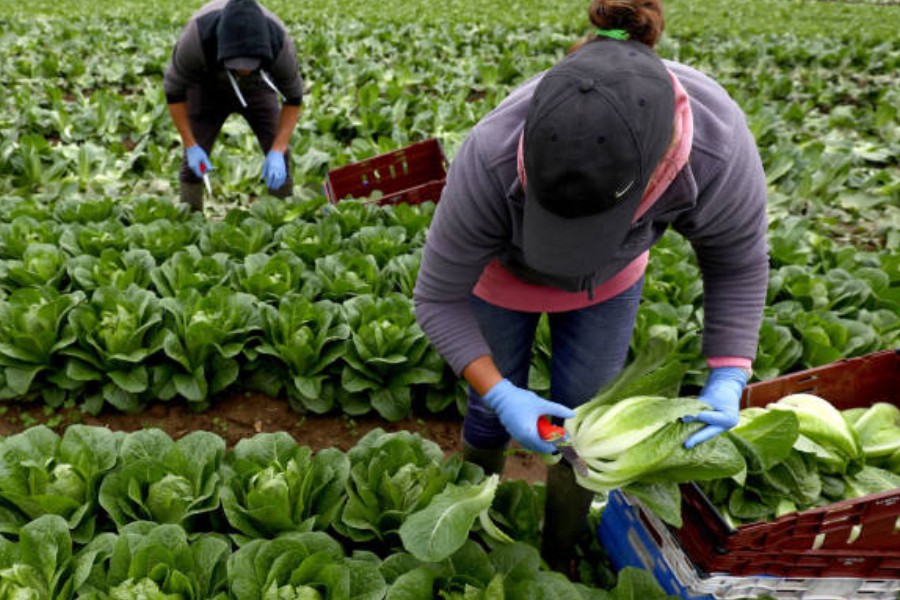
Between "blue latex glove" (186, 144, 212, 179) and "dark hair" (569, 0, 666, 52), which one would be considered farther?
"blue latex glove" (186, 144, 212, 179)

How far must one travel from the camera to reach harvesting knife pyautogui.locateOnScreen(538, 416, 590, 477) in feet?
6.59

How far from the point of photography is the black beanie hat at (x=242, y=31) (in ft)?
12.5

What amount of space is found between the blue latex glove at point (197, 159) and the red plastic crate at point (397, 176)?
868mm

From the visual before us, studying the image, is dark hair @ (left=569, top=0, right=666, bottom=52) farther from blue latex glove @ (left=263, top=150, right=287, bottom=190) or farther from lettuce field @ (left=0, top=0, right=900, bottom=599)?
blue latex glove @ (left=263, top=150, right=287, bottom=190)

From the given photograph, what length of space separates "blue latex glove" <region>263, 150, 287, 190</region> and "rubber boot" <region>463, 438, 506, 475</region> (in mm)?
2678

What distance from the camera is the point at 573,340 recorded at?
2.33 meters

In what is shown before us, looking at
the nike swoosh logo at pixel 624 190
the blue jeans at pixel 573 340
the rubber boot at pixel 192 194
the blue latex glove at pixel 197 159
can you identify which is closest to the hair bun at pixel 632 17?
the nike swoosh logo at pixel 624 190

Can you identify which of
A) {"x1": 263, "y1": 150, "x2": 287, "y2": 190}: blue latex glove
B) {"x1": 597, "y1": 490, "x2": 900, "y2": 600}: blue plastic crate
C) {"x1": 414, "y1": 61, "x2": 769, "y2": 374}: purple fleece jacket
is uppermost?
{"x1": 414, "y1": 61, "x2": 769, "y2": 374}: purple fleece jacket

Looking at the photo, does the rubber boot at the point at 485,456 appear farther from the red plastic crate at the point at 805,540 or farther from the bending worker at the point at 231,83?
the bending worker at the point at 231,83

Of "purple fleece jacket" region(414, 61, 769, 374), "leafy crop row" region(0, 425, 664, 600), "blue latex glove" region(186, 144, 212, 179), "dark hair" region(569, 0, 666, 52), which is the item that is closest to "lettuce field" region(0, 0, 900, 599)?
"leafy crop row" region(0, 425, 664, 600)

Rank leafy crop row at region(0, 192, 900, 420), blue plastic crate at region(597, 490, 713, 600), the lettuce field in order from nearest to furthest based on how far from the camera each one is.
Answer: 1. the lettuce field
2. blue plastic crate at region(597, 490, 713, 600)
3. leafy crop row at region(0, 192, 900, 420)

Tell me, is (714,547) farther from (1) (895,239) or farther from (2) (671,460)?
(1) (895,239)

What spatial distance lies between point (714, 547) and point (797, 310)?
2.22 m

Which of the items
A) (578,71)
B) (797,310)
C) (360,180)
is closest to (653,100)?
(578,71)
